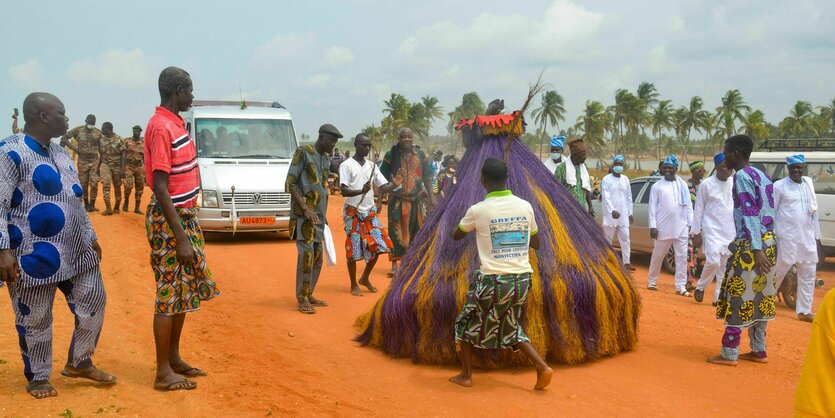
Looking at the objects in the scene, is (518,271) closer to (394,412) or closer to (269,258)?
(394,412)

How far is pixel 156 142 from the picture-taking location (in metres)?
4.60

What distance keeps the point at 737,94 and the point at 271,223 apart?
196ft

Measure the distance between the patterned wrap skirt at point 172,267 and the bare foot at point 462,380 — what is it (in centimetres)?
193

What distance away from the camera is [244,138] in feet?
45.2

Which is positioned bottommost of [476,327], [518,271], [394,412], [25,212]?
[394,412]

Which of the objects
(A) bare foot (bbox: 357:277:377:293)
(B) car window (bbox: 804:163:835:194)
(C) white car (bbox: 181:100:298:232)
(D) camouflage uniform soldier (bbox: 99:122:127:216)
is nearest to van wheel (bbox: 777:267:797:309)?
(B) car window (bbox: 804:163:835:194)

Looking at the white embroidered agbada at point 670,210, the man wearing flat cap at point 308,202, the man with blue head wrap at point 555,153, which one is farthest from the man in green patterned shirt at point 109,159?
the white embroidered agbada at point 670,210

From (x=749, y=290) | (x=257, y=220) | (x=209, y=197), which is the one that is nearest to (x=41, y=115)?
(x=749, y=290)

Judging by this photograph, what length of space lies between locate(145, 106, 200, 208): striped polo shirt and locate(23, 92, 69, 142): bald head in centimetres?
57

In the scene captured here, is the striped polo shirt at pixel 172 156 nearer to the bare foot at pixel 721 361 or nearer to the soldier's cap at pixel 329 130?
the soldier's cap at pixel 329 130

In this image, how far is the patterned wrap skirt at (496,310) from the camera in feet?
16.6

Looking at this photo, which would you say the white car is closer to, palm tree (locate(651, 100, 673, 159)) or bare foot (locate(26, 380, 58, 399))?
bare foot (locate(26, 380, 58, 399))

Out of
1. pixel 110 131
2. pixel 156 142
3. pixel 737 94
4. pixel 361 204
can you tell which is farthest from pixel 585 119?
pixel 156 142

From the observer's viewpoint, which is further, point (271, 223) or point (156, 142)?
point (271, 223)
